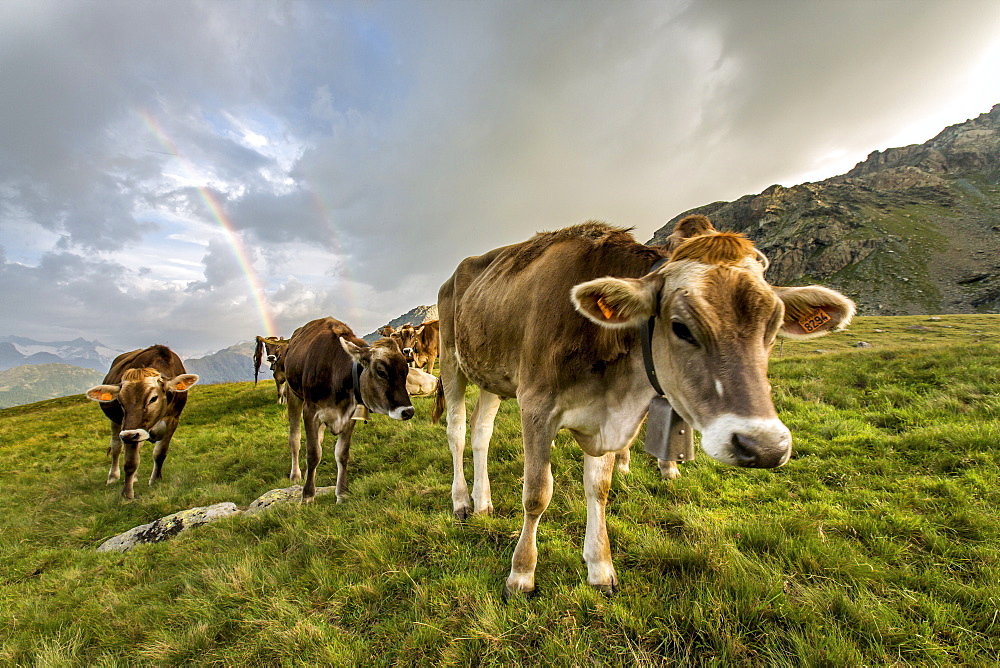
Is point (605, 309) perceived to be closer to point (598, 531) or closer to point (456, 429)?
point (598, 531)

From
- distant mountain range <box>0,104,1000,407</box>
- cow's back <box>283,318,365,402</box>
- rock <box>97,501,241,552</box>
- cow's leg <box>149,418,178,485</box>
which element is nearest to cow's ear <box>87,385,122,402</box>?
cow's leg <box>149,418,178,485</box>

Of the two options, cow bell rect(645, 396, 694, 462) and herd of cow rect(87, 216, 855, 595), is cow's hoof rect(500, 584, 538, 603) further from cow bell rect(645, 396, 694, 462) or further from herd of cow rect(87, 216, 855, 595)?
cow bell rect(645, 396, 694, 462)

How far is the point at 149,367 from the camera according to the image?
8.80m

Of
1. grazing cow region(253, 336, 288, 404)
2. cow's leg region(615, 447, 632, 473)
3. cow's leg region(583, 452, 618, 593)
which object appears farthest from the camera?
grazing cow region(253, 336, 288, 404)

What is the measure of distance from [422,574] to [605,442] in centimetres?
212

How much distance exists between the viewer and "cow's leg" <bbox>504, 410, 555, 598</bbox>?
320 cm

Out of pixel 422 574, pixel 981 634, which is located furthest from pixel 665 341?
pixel 422 574

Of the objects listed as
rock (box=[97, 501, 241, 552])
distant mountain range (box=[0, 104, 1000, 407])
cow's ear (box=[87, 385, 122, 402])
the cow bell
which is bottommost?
rock (box=[97, 501, 241, 552])

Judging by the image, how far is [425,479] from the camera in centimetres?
575

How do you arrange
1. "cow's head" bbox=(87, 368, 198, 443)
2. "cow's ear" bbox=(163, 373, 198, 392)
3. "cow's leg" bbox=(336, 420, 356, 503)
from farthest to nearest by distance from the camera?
1. "cow's ear" bbox=(163, 373, 198, 392)
2. "cow's head" bbox=(87, 368, 198, 443)
3. "cow's leg" bbox=(336, 420, 356, 503)

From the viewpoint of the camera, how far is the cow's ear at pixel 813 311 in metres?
2.25

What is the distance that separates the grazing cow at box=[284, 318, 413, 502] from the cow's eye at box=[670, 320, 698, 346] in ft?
15.0

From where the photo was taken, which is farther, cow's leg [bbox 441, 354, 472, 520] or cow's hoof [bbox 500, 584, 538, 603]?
cow's leg [bbox 441, 354, 472, 520]

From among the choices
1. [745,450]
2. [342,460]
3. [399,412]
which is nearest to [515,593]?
[745,450]
